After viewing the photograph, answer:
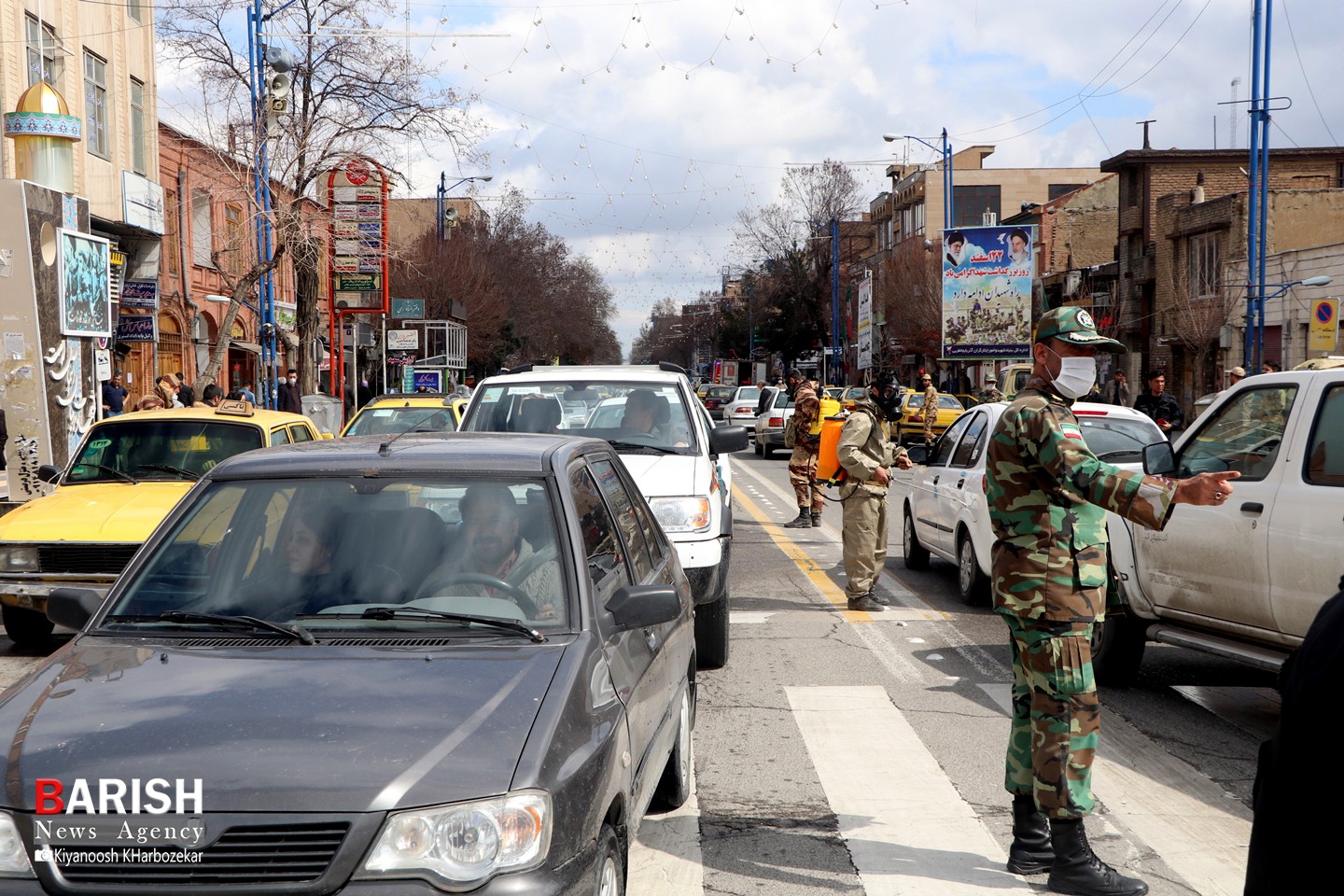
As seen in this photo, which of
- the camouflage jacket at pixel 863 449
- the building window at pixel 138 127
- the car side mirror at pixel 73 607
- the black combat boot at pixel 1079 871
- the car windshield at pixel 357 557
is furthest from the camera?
the building window at pixel 138 127

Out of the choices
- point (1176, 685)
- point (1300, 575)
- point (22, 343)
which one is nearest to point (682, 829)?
point (1300, 575)

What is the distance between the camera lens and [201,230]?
121 feet

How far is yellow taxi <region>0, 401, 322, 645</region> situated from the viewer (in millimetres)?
8641

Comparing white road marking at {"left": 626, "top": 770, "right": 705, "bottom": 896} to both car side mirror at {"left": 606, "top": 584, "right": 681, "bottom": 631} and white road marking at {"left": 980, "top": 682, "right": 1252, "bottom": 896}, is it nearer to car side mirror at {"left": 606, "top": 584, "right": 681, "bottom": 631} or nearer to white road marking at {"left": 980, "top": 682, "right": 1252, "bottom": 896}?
car side mirror at {"left": 606, "top": 584, "right": 681, "bottom": 631}

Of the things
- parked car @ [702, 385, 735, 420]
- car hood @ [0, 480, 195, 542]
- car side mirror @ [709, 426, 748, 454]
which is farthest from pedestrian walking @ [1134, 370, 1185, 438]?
parked car @ [702, 385, 735, 420]

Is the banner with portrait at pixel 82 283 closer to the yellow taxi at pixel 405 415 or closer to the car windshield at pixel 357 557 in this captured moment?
the yellow taxi at pixel 405 415

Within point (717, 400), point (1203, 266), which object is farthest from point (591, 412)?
point (717, 400)

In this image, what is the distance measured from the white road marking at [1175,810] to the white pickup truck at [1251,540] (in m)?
0.72

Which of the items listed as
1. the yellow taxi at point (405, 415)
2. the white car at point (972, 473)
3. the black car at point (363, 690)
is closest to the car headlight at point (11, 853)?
the black car at point (363, 690)

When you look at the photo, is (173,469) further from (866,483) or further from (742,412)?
(742,412)

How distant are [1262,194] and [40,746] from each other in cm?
2854

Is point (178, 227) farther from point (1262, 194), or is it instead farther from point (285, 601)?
point (285, 601)

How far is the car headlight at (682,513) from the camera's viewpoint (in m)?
8.03

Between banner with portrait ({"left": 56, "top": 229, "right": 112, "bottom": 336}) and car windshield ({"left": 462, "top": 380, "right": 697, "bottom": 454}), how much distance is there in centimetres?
1163
